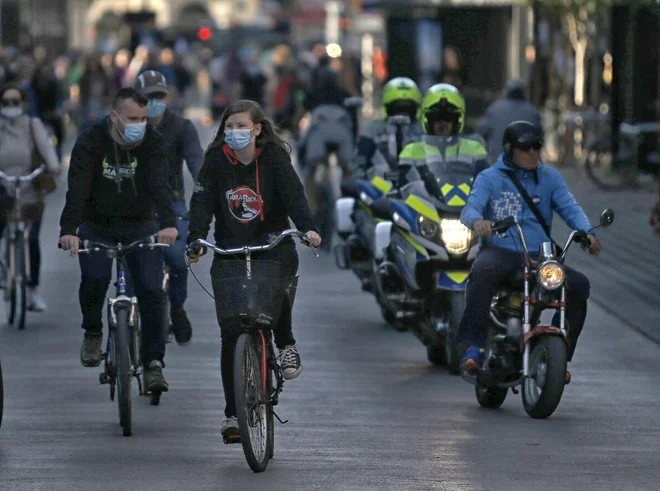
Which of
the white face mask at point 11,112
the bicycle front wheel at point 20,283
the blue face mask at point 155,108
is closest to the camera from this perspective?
the blue face mask at point 155,108

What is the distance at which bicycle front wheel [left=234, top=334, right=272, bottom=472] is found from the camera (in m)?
7.98

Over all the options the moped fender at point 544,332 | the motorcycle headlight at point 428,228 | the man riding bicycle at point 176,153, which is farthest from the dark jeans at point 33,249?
the moped fender at point 544,332

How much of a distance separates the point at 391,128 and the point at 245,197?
6.17 m

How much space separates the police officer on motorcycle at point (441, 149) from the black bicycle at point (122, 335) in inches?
107

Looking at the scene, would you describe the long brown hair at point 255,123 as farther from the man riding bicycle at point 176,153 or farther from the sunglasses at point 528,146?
the man riding bicycle at point 176,153

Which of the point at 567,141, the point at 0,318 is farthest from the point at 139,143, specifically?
the point at 567,141

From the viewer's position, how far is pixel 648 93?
2805 centimetres

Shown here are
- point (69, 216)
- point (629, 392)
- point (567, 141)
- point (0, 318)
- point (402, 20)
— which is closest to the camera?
point (69, 216)

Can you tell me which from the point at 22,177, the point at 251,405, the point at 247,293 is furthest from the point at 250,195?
the point at 22,177

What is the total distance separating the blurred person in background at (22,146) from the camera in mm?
14109

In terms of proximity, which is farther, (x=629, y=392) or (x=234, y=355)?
(x=629, y=392)

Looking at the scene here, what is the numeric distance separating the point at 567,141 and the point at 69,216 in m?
21.6

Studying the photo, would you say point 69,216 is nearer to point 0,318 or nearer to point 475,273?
point 475,273

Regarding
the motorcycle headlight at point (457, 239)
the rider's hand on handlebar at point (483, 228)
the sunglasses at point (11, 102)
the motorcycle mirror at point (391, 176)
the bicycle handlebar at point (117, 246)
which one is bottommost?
the motorcycle headlight at point (457, 239)
